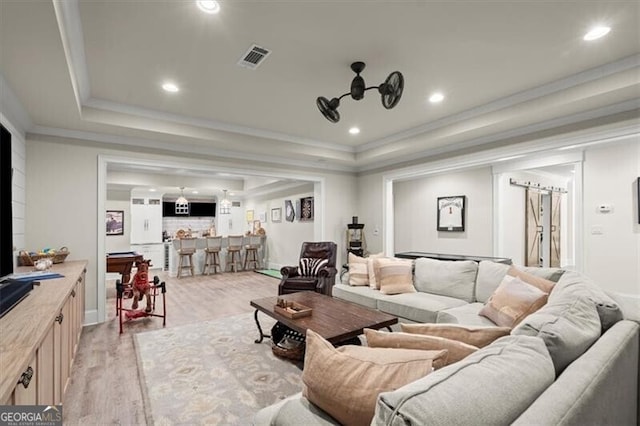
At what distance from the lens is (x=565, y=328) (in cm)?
126

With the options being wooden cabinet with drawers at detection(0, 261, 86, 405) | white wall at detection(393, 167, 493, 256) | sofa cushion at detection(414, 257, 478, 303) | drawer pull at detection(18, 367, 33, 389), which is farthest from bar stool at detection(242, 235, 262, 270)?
drawer pull at detection(18, 367, 33, 389)

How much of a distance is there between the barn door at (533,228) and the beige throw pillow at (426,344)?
6325 millimetres

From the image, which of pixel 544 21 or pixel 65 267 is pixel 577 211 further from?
pixel 65 267

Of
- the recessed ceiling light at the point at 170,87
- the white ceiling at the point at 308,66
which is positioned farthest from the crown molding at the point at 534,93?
the recessed ceiling light at the point at 170,87

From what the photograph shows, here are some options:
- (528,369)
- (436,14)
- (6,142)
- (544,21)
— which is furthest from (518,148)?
(6,142)

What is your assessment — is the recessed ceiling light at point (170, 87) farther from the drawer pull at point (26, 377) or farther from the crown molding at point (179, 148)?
the drawer pull at point (26, 377)

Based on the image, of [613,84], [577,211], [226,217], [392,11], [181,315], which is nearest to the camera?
[392,11]

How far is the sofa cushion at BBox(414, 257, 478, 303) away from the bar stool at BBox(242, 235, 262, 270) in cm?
597

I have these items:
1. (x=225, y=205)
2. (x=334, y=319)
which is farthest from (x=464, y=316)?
(x=225, y=205)

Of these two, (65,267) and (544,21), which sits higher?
(544,21)

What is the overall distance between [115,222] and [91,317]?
5399 mm

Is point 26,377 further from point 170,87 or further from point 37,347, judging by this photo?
point 170,87

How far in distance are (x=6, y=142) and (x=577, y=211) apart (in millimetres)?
5994

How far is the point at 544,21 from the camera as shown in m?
2.36
